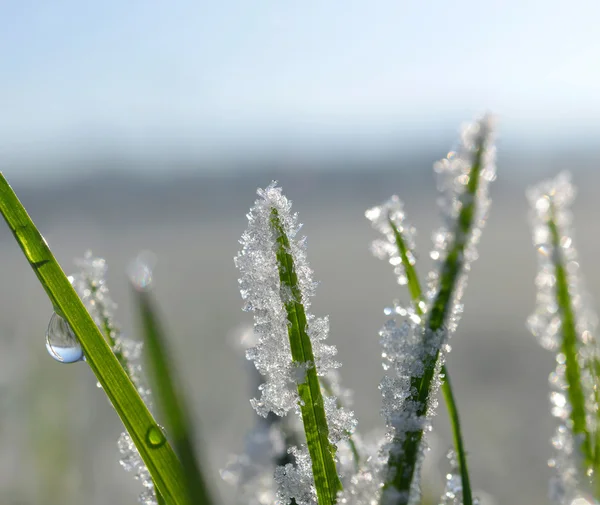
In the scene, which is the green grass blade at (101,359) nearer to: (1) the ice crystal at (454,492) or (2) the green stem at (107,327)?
(2) the green stem at (107,327)

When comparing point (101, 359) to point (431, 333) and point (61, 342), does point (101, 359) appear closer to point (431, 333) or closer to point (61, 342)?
point (61, 342)

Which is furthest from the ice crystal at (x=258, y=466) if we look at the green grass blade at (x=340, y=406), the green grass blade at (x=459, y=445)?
the green grass blade at (x=459, y=445)

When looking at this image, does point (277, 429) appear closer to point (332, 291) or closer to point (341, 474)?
point (341, 474)

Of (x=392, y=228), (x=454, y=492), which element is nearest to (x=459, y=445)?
(x=454, y=492)

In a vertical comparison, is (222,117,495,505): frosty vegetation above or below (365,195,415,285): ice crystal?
below

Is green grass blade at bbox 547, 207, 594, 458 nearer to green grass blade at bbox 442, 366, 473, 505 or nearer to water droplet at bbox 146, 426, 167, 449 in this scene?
green grass blade at bbox 442, 366, 473, 505

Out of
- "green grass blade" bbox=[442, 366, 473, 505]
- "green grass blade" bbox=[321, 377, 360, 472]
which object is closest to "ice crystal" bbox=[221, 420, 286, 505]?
"green grass blade" bbox=[321, 377, 360, 472]
